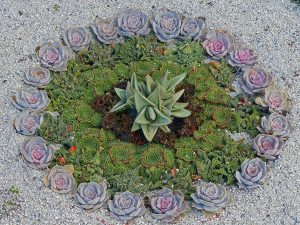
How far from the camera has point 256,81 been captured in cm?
737

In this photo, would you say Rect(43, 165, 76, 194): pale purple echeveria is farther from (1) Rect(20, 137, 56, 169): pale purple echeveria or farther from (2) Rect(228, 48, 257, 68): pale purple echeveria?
(2) Rect(228, 48, 257, 68): pale purple echeveria

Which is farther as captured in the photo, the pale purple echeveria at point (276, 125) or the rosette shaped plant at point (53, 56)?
the rosette shaped plant at point (53, 56)

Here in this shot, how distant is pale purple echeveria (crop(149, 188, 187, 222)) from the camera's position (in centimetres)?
651

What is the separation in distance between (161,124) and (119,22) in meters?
1.64

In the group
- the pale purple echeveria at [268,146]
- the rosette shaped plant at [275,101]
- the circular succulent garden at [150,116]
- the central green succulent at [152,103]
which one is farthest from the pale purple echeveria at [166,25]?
the pale purple echeveria at [268,146]

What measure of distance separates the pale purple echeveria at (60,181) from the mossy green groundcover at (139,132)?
0.13m

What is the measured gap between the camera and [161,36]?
780cm

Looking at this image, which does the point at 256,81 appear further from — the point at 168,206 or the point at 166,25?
the point at 168,206

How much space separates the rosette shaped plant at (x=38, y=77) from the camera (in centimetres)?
737

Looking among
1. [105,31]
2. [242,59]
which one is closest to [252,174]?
[242,59]

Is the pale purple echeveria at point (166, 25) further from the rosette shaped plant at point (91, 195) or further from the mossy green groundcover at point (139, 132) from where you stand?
the rosette shaped plant at point (91, 195)

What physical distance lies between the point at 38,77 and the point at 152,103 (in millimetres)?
1441

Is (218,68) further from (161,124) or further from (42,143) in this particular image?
(42,143)

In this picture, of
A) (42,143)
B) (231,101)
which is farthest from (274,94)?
(42,143)
